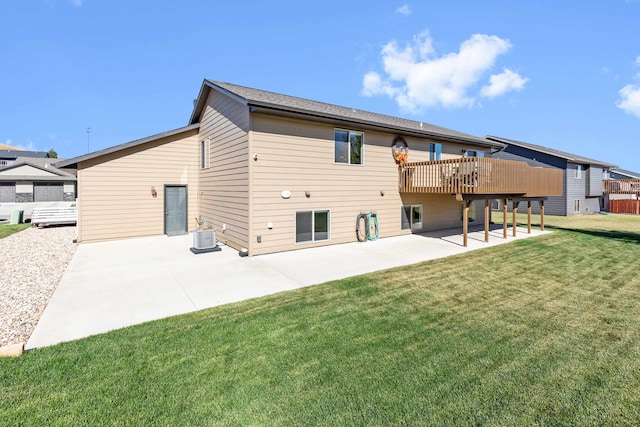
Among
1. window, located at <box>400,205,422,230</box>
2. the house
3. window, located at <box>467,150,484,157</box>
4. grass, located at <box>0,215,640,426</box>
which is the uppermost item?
window, located at <box>467,150,484,157</box>

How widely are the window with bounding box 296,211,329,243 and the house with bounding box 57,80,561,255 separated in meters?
0.03

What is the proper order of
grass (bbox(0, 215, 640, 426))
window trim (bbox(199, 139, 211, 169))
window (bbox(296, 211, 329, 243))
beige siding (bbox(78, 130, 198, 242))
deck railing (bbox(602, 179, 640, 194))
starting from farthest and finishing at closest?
deck railing (bbox(602, 179, 640, 194)), window trim (bbox(199, 139, 211, 169)), beige siding (bbox(78, 130, 198, 242)), window (bbox(296, 211, 329, 243)), grass (bbox(0, 215, 640, 426))

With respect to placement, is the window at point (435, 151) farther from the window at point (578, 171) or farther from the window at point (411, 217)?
the window at point (578, 171)

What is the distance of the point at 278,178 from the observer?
893 cm

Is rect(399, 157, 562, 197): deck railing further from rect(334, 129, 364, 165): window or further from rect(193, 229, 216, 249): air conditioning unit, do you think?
rect(193, 229, 216, 249): air conditioning unit

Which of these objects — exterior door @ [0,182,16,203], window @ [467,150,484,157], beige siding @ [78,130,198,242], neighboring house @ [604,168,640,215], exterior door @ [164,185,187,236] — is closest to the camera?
beige siding @ [78,130,198,242]

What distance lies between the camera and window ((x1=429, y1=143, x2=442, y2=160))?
1305 centimetres

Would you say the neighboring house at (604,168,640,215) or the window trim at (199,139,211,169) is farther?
the neighboring house at (604,168,640,215)

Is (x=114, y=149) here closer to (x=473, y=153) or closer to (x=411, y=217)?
(x=411, y=217)

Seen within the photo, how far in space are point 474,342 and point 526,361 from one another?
0.55 m

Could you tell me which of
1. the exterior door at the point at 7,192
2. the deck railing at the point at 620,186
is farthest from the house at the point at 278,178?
the exterior door at the point at 7,192

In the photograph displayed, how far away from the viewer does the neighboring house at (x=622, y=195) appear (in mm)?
24906

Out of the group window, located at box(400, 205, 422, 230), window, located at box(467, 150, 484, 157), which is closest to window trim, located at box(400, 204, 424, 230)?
window, located at box(400, 205, 422, 230)

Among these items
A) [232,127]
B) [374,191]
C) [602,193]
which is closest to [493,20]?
[374,191]
